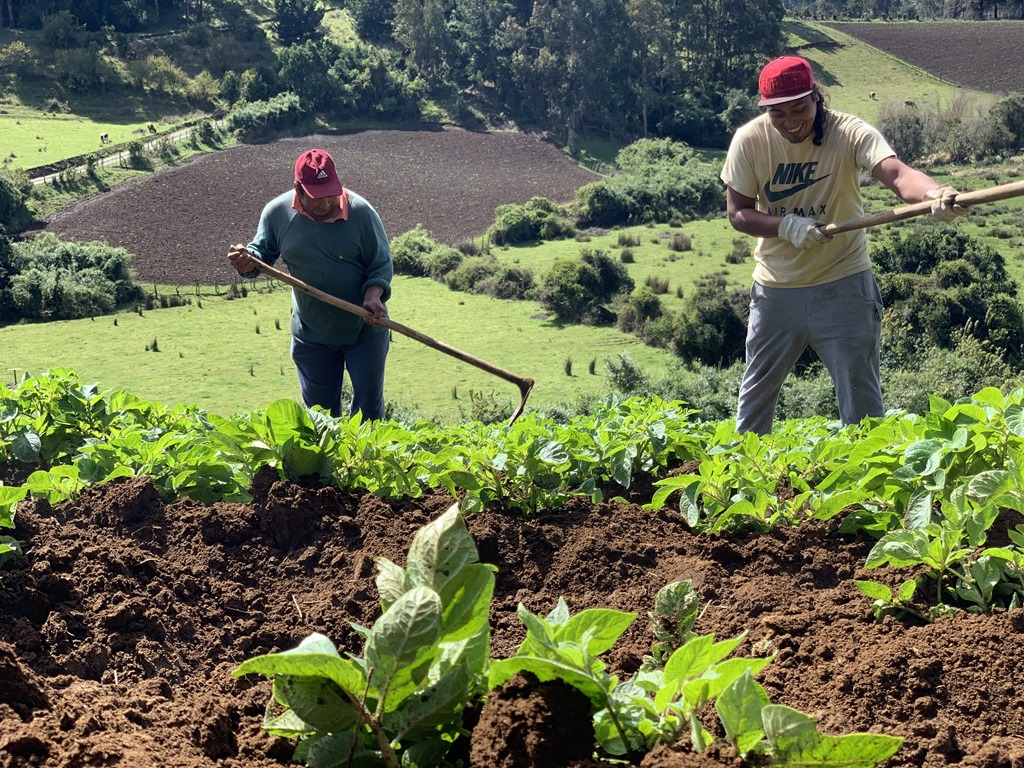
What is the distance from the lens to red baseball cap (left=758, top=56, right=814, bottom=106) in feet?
18.2

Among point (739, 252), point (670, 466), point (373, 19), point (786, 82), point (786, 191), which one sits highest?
point (786, 82)

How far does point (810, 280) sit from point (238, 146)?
60096mm

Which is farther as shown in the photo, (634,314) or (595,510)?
(634,314)

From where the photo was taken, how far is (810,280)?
5.98 m

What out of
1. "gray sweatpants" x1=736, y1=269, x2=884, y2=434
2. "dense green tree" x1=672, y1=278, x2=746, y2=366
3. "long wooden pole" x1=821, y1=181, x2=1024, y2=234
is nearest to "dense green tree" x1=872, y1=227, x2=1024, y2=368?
"dense green tree" x1=672, y1=278, x2=746, y2=366

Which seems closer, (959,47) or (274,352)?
(274,352)

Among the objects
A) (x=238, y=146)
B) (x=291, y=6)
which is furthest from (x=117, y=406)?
(x=291, y=6)

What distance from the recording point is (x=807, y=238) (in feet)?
18.5

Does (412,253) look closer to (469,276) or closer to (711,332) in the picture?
(469,276)

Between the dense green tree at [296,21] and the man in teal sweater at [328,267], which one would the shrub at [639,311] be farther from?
the dense green tree at [296,21]

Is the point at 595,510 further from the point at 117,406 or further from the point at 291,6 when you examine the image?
the point at 291,6

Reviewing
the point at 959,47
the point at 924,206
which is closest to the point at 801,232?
the point at 924,206

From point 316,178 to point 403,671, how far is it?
17.0ft

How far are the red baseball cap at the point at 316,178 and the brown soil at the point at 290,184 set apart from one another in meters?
37.9
